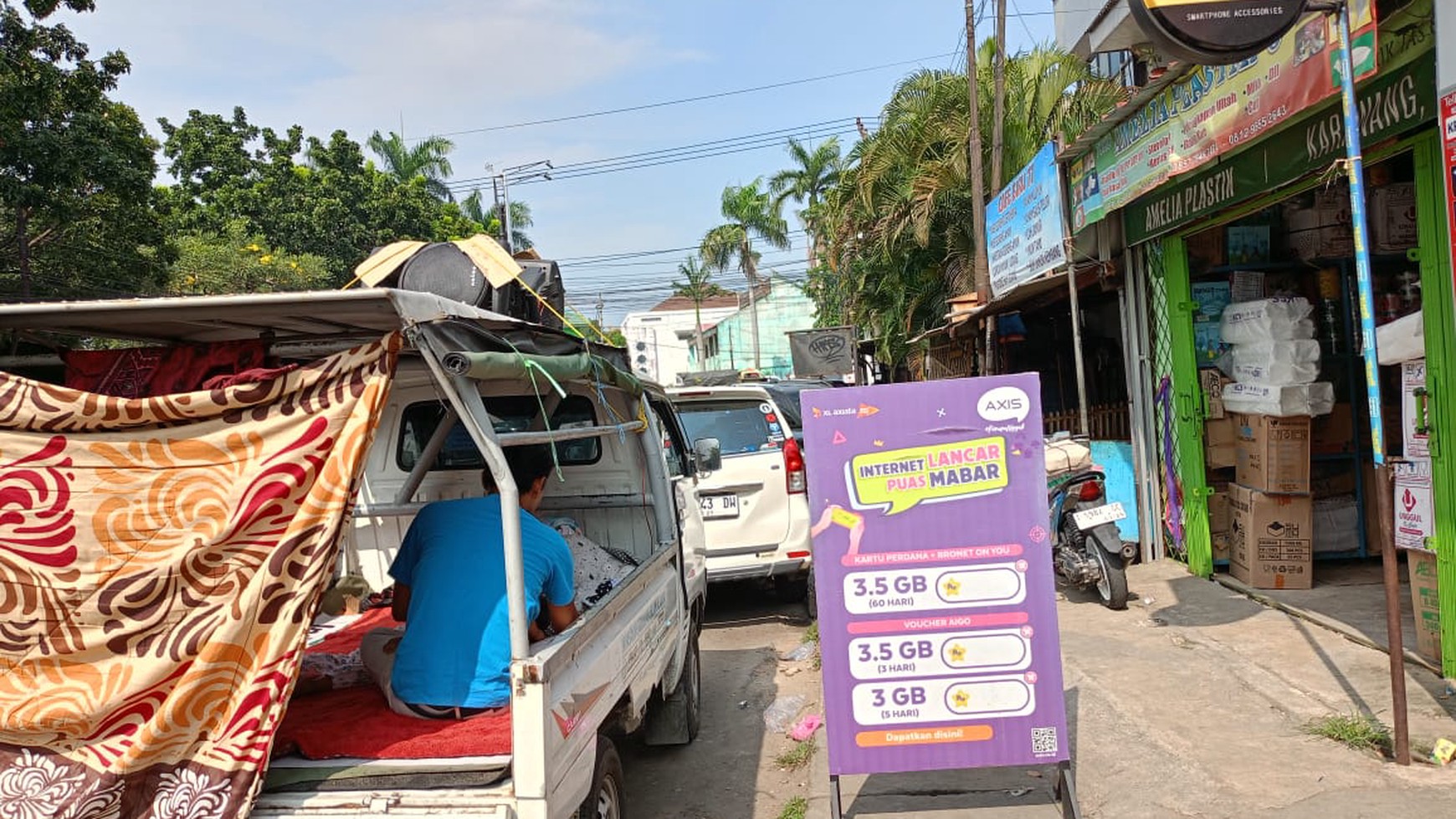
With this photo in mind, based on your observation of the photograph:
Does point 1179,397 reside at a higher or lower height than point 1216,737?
higher

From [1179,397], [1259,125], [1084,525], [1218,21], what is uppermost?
[1218,21]

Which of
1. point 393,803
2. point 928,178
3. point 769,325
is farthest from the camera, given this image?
point 769,325

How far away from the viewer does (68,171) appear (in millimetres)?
14086

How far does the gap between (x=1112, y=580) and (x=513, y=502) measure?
5535 millimetres

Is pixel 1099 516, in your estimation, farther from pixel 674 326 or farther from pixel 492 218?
pixel 674 326

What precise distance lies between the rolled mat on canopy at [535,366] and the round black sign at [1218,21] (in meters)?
2.70

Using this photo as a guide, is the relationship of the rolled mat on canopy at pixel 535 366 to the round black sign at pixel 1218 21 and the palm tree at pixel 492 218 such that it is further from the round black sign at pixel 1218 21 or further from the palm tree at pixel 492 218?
the palm tree at pixel 492 218

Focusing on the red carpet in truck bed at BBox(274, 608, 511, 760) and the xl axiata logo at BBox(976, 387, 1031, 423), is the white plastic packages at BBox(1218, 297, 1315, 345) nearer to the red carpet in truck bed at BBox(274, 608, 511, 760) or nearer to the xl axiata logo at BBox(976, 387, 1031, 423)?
the xl axiata logo at BBox(976, 387, 1031, 423)

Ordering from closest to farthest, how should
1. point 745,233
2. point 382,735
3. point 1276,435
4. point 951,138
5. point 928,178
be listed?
point 382,735 < point 1276,435 < point 928,178 < point 951,138 < point 745,233

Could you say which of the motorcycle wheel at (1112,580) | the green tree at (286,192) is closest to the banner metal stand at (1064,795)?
the motorcycle wheel at (1112,580)

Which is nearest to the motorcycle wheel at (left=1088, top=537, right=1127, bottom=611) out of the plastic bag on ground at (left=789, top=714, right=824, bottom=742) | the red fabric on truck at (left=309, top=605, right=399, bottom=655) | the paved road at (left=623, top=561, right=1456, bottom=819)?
Answer: the paved road at (left=623, top=561, right=1456, bottom=819)

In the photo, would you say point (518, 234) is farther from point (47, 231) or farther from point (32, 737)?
point (32, 737)

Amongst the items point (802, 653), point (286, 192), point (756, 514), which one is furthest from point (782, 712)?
point (286, 192)

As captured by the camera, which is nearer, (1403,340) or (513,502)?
(513,502)
